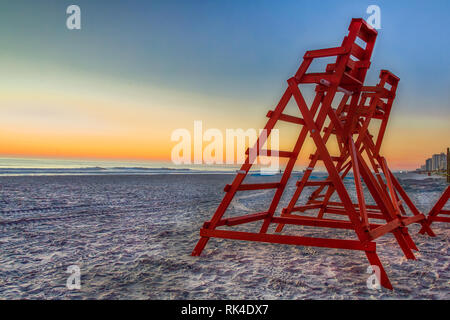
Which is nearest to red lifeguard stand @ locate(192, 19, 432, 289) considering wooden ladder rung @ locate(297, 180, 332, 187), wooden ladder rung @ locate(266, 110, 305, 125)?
wooden ladder rung @ locate(266, 110, 305, 125)

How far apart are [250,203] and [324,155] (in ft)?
25.4

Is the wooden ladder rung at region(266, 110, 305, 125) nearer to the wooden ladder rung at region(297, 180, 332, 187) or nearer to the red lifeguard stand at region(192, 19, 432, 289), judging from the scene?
the red lifeguard stand at region(192, 19, 432, 289)

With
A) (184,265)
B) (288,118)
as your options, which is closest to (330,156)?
(288,118)

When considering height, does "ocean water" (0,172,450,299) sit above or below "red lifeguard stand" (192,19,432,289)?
below

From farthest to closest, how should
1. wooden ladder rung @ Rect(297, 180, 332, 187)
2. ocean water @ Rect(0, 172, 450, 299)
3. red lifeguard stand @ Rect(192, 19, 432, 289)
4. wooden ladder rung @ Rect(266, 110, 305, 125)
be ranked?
wooden ladder rung @ Rect(297, 180, 332, 187) → wooden ladder rung @ Rect(266, 110, 305, 125) → red lifeguard stand @ Rect(192, 19, 432, 289) → ocean water @ Rect(0, 172, 450, 299)

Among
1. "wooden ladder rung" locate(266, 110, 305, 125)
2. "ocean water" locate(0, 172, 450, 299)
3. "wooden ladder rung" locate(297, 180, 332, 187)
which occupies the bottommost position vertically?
"ocean water" locate(0, 172, 450, 299)

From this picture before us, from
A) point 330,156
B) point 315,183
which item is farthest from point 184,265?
point 315,183

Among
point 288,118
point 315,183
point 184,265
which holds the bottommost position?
point 184,265

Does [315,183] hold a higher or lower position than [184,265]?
higher

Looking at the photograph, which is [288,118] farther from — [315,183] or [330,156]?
[315,183]

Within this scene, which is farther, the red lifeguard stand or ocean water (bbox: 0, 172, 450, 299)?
the red lifeguard stand

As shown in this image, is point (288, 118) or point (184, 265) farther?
point (288, 118)
